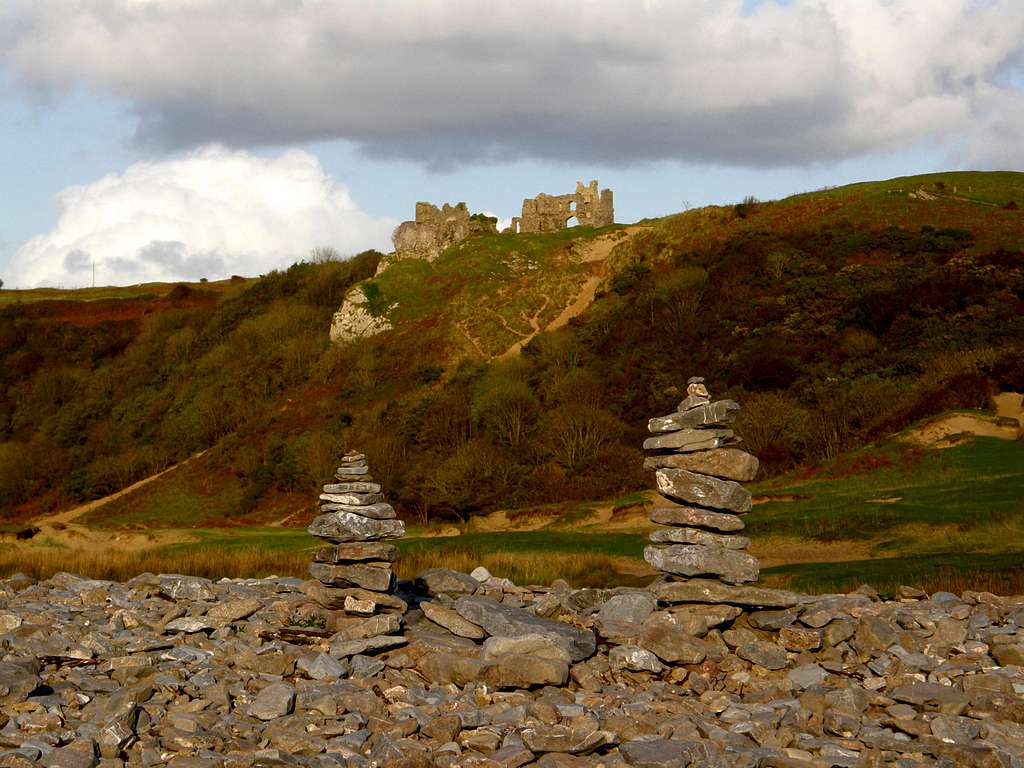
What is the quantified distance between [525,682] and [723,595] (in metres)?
4.18

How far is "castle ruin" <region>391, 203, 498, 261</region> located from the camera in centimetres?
10555

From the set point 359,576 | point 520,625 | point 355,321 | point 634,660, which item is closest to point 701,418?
point 634,660

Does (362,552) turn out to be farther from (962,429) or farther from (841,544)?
(962,429)

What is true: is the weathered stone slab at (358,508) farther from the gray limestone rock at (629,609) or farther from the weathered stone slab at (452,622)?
the gray limestone rock at (629,609)

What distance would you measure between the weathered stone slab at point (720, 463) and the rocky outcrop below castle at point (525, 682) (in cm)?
193

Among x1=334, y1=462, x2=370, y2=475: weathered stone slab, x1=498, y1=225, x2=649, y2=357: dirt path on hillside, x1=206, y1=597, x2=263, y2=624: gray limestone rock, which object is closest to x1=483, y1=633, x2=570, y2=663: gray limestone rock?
x1=334, y1=462, x2=370, y2=475: weathered stone slab

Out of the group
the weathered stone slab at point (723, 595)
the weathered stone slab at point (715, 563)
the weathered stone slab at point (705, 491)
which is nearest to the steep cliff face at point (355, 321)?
the weathered stone slab at point (705, 491)

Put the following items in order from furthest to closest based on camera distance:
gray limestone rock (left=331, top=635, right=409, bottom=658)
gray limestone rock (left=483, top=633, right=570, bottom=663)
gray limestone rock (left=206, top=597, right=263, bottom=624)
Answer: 1. gray limestone rock (left=206, top=597, right=263, bottom=624)
2. gray limestone rock (left=331, top=635, right=409, bottom=658)
3. gray limestone rock (left=483, top=633, right=570, bottom=663)

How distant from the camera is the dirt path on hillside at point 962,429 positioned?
44.1 meters

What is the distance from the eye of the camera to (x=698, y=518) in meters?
18.4

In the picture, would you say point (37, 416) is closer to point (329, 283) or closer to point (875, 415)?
point (329, 283)

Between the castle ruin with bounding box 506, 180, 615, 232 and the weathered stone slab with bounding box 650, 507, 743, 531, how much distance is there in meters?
91.1

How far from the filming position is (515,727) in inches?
553

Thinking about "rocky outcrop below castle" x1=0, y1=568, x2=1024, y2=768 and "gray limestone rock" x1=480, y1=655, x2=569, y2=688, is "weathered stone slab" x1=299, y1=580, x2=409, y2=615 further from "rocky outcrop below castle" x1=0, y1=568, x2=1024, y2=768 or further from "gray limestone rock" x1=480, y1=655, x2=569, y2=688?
"gray limestone rock" x1=480, y1=655, x2=569, y2=688
